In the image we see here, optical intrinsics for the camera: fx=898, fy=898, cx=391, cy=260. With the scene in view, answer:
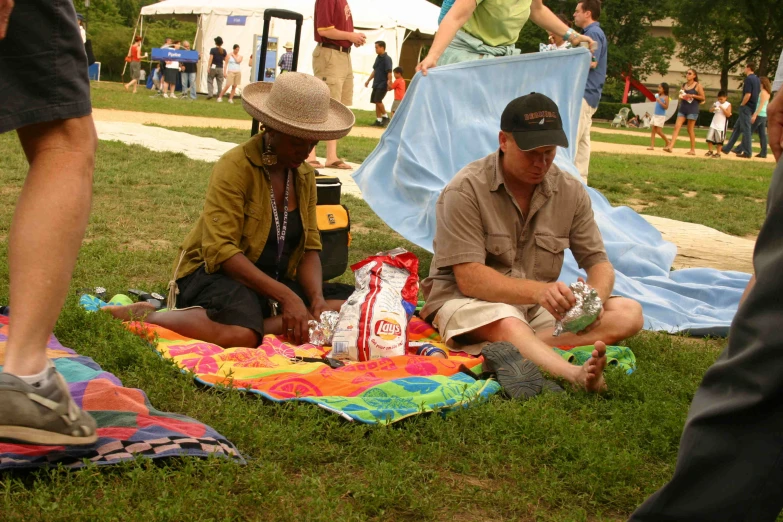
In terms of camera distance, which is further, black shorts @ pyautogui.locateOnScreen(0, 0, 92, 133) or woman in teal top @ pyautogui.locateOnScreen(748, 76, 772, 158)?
woman in teal top @ pyautogui.locateOnScreen(748, 76, 772, 158)

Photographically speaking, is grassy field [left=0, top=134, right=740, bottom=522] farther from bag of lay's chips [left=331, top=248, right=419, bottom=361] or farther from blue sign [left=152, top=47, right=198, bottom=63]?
blue sign [left=152, top=47, right=198, bottom=63]

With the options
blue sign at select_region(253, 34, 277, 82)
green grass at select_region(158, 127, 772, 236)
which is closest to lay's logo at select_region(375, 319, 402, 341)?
blue sign at select_region(253, 34, 277, 82)

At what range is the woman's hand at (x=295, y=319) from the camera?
4125 millimetres

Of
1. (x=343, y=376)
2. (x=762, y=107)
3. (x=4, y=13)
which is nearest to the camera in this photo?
(x=4, y=13)

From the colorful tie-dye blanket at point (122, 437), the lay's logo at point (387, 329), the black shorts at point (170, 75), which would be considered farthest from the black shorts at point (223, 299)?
the black shorts at point (170, 75)

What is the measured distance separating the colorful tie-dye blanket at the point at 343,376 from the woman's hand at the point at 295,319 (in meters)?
0.06

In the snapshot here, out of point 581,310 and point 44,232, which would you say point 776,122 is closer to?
point 581,310

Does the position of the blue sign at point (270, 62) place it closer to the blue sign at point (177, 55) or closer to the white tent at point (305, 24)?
the white tent at point (305, 24)

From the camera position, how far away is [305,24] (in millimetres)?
30109

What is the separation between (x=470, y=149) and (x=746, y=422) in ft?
15.8

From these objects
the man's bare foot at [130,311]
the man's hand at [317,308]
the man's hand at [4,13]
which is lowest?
the man's bare foot at [130,311]

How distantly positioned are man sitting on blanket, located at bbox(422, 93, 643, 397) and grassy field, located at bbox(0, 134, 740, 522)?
0.45 metres

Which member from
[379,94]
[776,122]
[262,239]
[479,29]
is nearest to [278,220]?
[262,239]

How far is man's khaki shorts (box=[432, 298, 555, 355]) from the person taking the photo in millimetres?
4035
